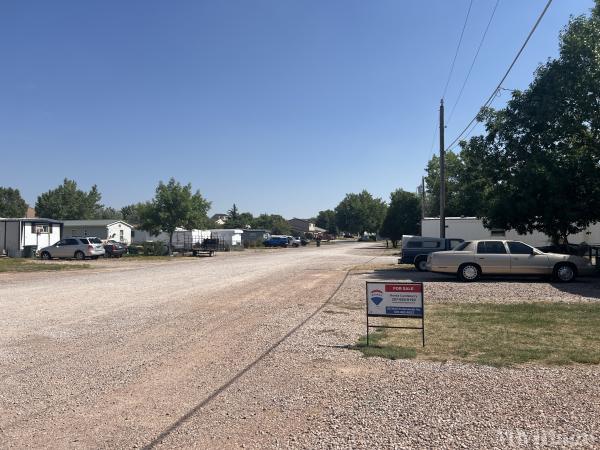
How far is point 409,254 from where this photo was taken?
25688 millimetres

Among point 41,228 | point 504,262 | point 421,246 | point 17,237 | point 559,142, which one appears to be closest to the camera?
point 504,262

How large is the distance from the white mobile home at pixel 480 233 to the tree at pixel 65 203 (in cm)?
8046

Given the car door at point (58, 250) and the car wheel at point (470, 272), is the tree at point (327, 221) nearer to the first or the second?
the car door at point (58, 250)

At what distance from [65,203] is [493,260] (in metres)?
97.4

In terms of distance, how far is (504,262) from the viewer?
1811 centimetres

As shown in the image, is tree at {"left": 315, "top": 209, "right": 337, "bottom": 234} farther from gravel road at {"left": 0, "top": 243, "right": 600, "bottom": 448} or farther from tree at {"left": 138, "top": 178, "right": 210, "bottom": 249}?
gravel road at {"left": 0, "top": 243, "right": 600, "bottom": 448}

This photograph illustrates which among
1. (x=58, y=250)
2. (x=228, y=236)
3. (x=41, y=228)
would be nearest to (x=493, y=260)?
(x=58, y=250)

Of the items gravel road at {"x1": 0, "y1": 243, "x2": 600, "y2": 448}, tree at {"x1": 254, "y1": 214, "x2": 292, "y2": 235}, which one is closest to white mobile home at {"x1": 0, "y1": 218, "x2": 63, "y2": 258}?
gravel road at {"x1": 0, "y1": 243, "x2": 600, "y2": 448}

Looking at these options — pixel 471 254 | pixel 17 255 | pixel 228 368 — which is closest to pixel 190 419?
pixel 228 368

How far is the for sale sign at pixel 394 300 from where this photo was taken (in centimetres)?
820

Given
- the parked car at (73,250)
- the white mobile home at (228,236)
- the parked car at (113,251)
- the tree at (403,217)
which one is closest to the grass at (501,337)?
the parked car at (73,250)

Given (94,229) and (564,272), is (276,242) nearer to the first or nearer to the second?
(94,229)

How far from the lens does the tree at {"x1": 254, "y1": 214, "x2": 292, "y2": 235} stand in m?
120

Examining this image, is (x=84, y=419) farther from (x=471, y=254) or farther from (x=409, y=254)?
(x=409, y=254)
